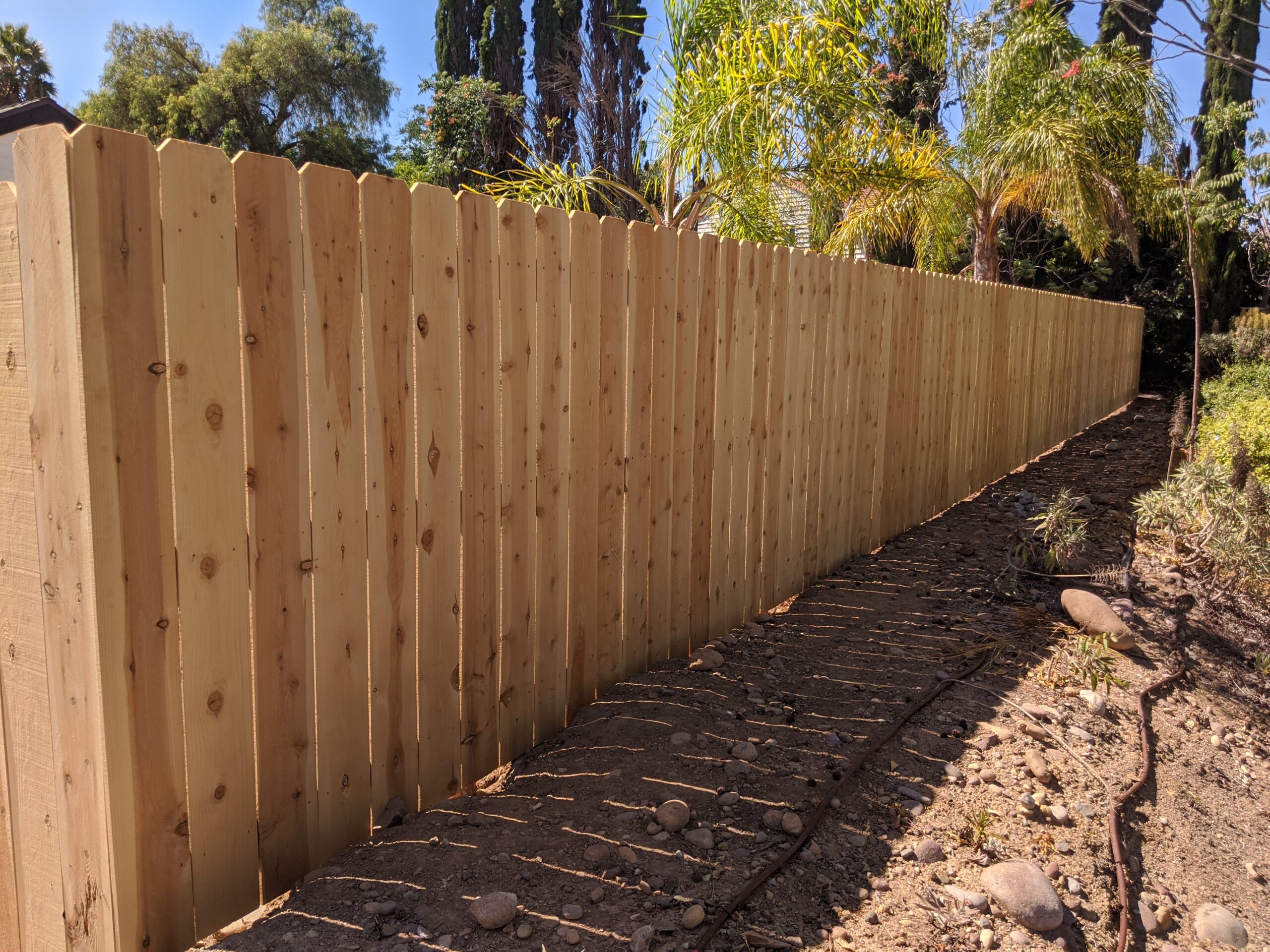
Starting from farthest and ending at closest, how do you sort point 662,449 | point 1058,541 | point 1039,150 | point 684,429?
point 1039,150, point 1058,541, point 684,429, point 662,449

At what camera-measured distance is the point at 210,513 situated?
1.84 meters

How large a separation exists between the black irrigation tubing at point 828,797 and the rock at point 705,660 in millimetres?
754

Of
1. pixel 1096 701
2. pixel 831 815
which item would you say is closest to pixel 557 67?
pixel 1096 701

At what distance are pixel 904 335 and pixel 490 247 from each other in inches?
144

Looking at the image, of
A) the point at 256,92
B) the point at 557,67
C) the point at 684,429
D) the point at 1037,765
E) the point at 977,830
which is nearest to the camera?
the point at 977,830

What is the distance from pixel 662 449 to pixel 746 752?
1184 millimetres

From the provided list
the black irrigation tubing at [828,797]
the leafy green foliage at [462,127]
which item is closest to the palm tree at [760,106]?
the black irrigation tubing at [828,797]

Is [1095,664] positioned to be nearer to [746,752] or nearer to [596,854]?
[746,752]

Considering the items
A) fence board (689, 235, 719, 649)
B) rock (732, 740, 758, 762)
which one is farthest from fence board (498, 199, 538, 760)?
fence board (689, 235, 719, 649)

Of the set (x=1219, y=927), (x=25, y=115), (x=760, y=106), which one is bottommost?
(x=1219, y=927)

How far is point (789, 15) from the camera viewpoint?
696cm

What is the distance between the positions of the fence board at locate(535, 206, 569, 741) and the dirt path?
23 cm

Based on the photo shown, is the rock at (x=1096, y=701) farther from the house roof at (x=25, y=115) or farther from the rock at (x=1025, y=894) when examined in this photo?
the house roof at (x=25, y=115)

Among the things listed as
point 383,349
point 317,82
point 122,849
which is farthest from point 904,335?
point 317,82
